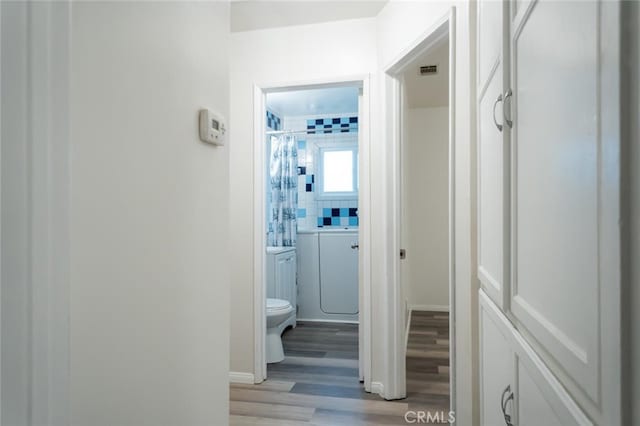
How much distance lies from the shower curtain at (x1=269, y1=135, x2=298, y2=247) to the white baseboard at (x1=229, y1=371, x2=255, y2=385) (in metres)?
1.69

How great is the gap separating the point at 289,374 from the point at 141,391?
6.66 ft

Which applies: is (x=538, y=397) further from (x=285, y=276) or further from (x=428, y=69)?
(x=285, y=276)

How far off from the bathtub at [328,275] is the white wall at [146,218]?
9.41ft

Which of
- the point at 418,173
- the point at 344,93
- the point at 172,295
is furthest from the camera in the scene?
the point at 418,173

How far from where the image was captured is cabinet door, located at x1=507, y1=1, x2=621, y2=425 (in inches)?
16.2

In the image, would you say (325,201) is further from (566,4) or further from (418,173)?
(566,4)

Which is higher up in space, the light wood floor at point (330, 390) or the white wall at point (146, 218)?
the white wall at point (146, 218)

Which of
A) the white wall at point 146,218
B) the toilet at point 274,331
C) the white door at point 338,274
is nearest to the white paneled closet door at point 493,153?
the white wall at point 146,218

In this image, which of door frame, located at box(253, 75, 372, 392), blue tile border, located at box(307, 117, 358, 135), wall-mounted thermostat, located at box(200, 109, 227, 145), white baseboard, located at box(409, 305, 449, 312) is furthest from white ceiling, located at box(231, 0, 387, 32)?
white baseboard, located at box(409, 305, 449, 312)

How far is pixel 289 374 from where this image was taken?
9.25 feet

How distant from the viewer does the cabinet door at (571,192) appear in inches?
16.2

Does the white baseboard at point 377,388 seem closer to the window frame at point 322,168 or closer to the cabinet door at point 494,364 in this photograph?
the cabinet door at point 494,364

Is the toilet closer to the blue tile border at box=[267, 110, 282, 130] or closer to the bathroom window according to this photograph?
the bathroom window

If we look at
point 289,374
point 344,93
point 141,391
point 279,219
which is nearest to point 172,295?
point 141,391
